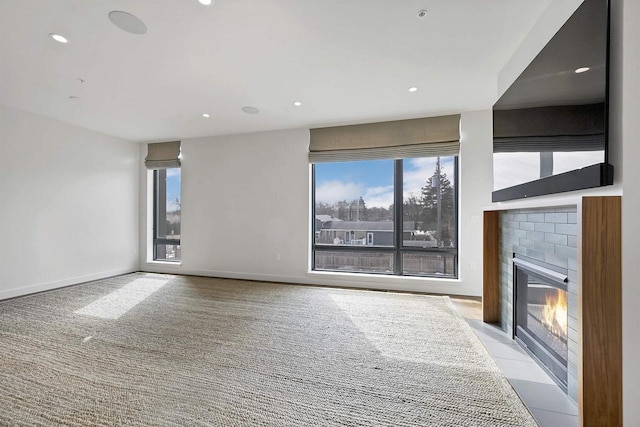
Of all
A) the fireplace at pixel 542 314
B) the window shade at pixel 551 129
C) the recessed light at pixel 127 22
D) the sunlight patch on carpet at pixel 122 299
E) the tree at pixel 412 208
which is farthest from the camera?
the tree at pixel 412 208

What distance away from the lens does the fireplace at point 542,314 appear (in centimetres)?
182

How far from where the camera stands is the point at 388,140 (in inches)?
160

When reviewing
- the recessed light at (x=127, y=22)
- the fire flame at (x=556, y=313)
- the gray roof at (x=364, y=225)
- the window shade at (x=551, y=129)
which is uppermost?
the recessed light at (x=127, y=22)

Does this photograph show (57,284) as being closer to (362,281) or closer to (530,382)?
(362,281)

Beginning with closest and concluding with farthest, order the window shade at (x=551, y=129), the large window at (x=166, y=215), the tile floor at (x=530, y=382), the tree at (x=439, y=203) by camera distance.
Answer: the window shade at (x=551, y=129)
the tile floor at (x=530, y=382)
the tree at (x=439, y=203)
the large window at (x=166, y=215)

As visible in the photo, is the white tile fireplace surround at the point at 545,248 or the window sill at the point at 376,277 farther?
the window sill at the point at 376,277

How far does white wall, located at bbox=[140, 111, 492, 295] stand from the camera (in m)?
4.44

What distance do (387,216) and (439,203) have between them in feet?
2.48

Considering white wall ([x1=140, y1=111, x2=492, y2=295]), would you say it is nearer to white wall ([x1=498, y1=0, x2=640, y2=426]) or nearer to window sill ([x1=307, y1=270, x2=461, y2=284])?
window sill ([x1=307, y1=270, x2=461, y2=284])

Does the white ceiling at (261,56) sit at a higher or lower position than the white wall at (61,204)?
higher

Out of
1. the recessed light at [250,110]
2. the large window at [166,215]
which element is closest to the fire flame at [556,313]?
the recessed light at [250,110]

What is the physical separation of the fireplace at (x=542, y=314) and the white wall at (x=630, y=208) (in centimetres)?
47

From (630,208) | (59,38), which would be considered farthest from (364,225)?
(59,38)

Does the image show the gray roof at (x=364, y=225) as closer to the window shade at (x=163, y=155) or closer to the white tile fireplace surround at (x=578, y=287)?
the white tile fireplace surround at (x=578, y=287)
